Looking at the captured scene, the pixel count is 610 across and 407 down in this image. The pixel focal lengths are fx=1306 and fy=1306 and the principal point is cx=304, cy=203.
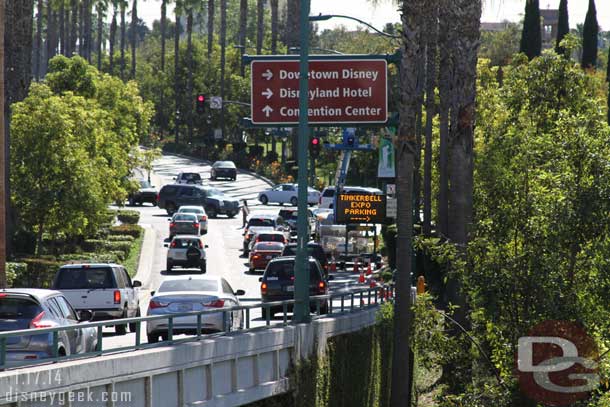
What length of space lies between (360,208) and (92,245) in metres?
13.6

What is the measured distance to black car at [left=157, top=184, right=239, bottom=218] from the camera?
80812 mm

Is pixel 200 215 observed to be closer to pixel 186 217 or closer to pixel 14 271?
pixel 186 217

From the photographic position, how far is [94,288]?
30875mm

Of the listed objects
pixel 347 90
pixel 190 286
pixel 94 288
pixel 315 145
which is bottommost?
pixel 94 288

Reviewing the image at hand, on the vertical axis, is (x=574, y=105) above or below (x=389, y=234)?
above

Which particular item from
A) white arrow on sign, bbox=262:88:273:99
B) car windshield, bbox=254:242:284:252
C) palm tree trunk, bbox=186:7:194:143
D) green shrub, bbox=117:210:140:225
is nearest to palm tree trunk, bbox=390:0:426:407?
white arrow on sign, bbox=262:88:273:99

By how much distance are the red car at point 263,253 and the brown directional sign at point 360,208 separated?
268 inches

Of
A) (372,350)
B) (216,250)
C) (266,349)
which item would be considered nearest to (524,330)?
(266,349)

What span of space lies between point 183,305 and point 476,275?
21.8ft

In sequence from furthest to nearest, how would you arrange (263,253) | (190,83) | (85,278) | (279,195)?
(190,83) < (279,195) < (263,253) < (85,278)

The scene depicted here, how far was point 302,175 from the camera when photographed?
84.6 feet

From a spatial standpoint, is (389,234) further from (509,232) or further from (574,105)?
(509,232)

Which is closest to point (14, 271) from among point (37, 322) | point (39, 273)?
point (39, 273)

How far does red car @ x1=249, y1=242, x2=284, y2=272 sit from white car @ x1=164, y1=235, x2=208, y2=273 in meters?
2.68
